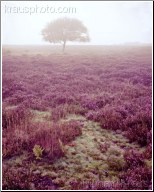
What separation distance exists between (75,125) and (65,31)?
5.76 meters

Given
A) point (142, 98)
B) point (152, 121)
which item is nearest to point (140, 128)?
point (152, 121)

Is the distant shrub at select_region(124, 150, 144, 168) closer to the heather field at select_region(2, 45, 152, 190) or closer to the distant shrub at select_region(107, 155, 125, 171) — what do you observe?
the heather field at select_region(2, 45, 152, 190)

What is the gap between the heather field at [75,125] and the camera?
18.8ft

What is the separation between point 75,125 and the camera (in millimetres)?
7289

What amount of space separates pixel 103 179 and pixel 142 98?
3460 mm

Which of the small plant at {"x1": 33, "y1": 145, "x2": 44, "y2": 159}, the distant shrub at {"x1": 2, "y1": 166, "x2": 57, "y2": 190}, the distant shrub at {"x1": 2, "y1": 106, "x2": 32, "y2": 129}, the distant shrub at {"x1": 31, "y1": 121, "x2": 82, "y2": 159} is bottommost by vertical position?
the distant shrub at {"x1": 2, "y1": 166, "x2": 57, "y2": 190}

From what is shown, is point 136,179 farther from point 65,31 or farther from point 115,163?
point 65,31

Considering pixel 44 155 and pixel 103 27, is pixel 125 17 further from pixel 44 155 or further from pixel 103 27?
pixel 44 155

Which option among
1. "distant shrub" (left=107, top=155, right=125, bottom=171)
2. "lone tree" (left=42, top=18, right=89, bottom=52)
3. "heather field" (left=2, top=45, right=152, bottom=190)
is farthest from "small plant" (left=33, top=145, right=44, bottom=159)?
"lone tree" (left=42, top=18, right=89, bottom=52)

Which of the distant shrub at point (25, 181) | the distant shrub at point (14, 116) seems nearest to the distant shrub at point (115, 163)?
the distant shrub at point (25, 181)

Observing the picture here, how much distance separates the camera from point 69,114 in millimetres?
8117

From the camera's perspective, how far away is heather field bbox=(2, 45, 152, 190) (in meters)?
5.73

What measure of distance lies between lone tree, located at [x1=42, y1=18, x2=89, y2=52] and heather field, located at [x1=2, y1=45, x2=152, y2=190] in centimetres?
53

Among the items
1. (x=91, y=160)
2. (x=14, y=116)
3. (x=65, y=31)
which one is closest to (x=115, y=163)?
(x=91, y=160)
